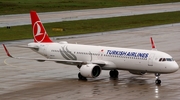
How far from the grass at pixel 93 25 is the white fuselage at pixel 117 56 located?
1282 inches

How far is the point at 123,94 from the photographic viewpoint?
153ft

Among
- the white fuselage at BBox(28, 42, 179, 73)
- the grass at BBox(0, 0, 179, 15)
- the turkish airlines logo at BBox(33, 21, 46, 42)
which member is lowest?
the white fuselage at BBox(28, 42, 179, 73)

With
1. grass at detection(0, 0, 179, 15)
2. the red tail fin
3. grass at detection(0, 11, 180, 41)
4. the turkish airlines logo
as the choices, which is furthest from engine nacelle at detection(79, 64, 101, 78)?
grass at detection(0, 0, 179, 15)

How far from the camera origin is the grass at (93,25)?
314 ft

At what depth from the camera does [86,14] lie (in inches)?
5128

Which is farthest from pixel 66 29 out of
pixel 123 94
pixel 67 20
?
pixel 123 94

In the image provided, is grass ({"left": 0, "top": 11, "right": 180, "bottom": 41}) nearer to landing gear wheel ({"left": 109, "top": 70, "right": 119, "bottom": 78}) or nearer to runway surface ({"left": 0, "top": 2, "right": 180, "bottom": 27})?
runway surface ({"left": 0, "top": 2, "right": 180, "bottom": 27})

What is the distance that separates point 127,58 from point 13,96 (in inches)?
465

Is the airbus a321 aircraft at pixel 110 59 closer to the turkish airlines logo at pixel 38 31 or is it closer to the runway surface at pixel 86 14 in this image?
the turkish airlines logo at pixel 38 31

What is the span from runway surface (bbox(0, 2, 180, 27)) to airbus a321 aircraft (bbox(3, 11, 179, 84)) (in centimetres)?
5119

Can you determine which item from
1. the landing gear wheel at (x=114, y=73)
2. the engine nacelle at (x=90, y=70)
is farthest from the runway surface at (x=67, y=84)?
the engine nacelle at (x=90, y=70)

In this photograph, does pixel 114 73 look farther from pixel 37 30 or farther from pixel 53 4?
pixel 53 4

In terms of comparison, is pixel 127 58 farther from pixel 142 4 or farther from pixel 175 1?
pixel 175 1

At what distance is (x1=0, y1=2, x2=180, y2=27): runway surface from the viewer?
382ft
